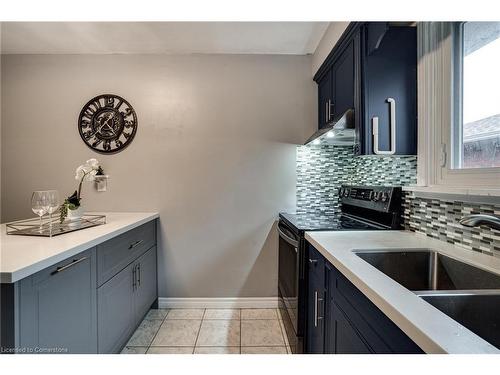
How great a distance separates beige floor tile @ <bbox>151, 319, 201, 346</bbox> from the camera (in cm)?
184

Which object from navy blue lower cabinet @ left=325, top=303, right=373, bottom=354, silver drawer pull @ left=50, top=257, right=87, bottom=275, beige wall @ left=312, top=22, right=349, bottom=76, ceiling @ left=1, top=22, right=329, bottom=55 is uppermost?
ceiling @ left=1, top=22, right=329, bottom=55

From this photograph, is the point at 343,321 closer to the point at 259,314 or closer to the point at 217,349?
the point at 217,349

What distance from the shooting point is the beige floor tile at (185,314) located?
86.2 inches

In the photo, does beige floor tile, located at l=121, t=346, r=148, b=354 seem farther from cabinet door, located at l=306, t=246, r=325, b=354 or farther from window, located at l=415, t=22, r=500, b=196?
window, located at l=415, t=22, r=500, b=196

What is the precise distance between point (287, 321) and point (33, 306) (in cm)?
159

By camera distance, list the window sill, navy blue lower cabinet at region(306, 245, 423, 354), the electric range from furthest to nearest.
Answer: the electric range
the window sill
navy blue lower cabinet at region(306, 245, 423, 354)

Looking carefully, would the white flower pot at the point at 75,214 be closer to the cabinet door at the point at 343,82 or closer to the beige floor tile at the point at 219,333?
the beige floor tile at the point at 219,333

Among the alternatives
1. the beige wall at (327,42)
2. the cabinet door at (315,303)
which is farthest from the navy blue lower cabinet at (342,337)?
the beige wall at (327,42)

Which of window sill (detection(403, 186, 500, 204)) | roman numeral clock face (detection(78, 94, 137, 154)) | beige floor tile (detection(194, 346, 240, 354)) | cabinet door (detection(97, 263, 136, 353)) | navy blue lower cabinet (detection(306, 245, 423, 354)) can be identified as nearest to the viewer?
navy blue lower cabinet (detection(306, 245, 423, 354))

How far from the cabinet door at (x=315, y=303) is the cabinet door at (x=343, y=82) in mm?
1012

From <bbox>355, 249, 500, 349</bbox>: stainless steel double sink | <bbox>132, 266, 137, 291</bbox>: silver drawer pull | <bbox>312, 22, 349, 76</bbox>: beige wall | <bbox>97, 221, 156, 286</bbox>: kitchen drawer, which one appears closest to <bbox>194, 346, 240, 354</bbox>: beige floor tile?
<bbox>132, 266, 137, 291</bbox>: silver drawer pull

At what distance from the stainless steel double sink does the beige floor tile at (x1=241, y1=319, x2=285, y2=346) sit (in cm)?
115
